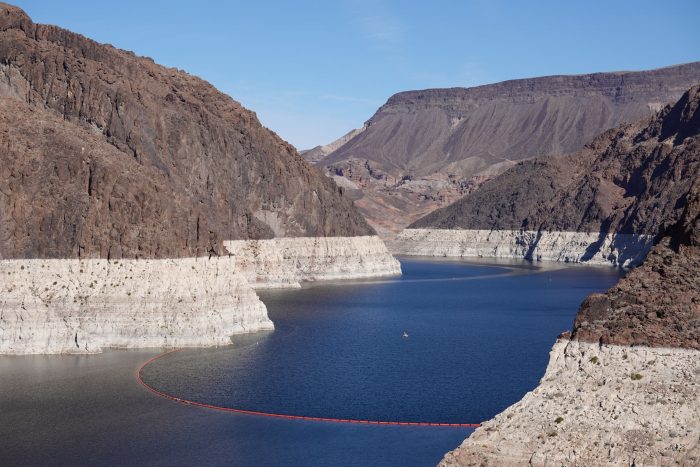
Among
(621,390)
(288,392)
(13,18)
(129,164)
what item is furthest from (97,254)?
(13,18)

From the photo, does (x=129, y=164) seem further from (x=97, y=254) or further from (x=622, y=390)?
(x=622, y=390)

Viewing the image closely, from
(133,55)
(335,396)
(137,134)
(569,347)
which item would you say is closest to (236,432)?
(335,396)

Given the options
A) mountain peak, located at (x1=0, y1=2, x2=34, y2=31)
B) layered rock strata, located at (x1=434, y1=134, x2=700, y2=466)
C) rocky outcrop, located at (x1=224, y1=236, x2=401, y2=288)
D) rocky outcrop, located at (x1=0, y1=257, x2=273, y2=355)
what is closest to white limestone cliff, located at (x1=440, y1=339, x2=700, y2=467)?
layered rock strata, located at (x1=434, y1=134, x2=700, y2=466)

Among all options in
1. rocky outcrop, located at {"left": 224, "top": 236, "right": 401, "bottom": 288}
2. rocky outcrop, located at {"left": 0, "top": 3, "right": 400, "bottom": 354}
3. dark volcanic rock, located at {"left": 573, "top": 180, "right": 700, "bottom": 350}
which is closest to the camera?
dark volcanic rock, located at {"left": 573, "top": 180, "right": 700, "bottom": 350}

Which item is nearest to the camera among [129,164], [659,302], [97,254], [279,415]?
[659,302]

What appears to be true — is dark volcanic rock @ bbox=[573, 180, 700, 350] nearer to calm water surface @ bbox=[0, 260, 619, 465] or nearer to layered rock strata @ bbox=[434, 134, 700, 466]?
layered rock strata @ bbox=[434, 134, 700, 466]

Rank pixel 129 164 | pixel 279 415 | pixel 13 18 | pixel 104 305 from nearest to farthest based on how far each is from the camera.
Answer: pixel 279 415 < pixel 104 305 < pixel 129 164 < pixel 13 18

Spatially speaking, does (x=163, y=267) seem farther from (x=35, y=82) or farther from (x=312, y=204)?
(x=312, y=204)
